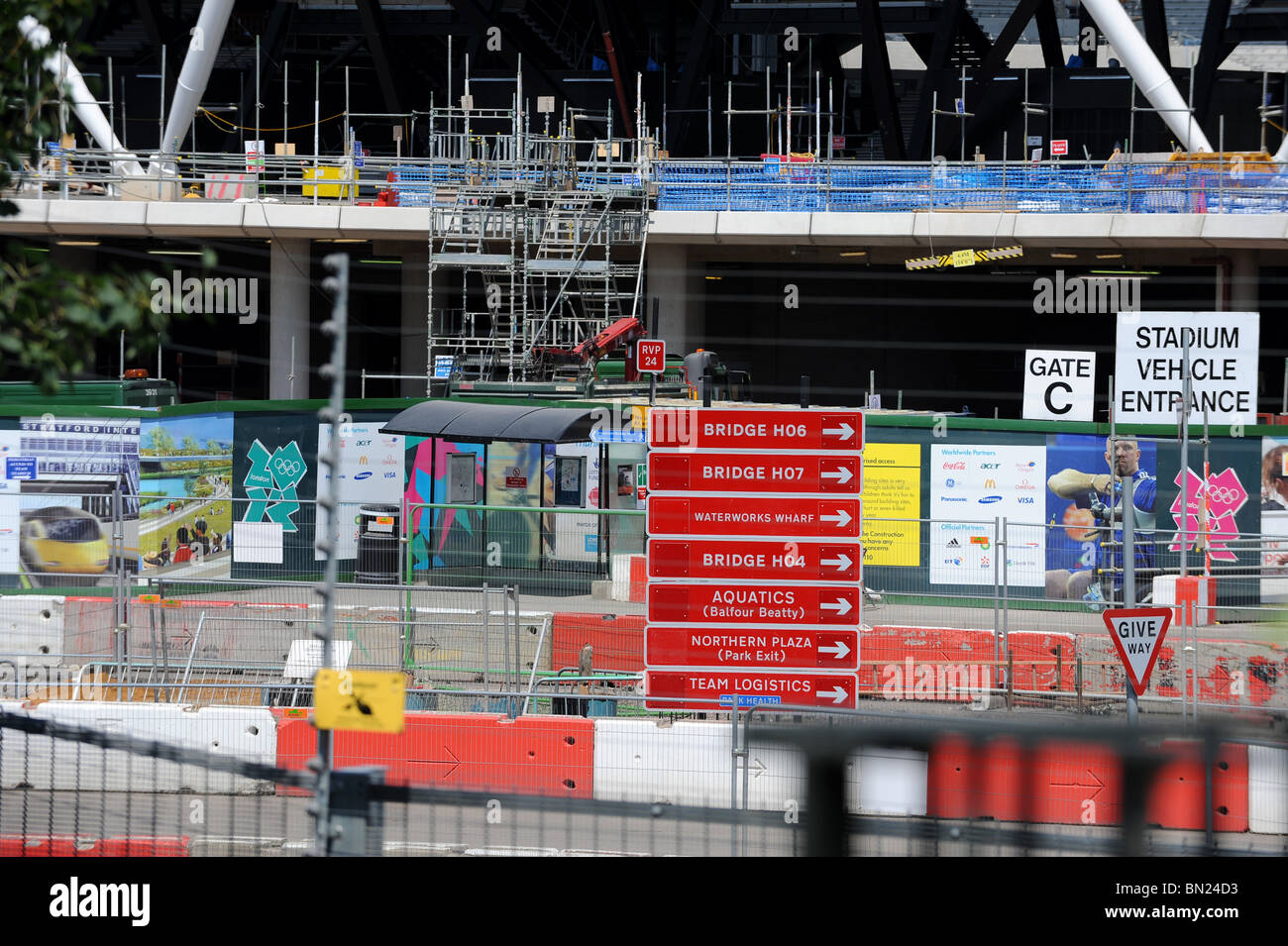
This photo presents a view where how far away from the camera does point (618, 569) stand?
723 inches

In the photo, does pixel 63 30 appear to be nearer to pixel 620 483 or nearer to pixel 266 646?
pixel 266 646

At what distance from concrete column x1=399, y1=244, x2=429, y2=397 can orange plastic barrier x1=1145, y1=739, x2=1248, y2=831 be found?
114 feet

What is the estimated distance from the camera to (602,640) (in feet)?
51.5

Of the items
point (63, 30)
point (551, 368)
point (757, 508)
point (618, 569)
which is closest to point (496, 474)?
point (618, 569)

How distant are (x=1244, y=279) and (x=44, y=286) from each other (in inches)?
1330

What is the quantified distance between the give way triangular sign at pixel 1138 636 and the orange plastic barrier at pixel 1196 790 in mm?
5694

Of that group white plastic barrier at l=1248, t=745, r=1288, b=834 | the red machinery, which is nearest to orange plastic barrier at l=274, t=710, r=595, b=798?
white plastic barrier at l=1248, t=745, r=1288, b=834

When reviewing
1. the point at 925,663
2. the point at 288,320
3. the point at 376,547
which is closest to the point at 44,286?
the point at 925,663

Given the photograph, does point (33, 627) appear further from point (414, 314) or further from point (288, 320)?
point (414, 314)

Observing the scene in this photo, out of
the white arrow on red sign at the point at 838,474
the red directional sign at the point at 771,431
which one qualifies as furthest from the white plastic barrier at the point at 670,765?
the red directional sign at the point at 771,431

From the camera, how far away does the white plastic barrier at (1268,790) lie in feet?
21.5

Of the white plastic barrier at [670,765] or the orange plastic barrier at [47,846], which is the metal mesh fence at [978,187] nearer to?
the white plastic barrier at [670,765]

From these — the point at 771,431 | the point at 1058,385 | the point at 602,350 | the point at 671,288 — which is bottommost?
the point at 771,431
